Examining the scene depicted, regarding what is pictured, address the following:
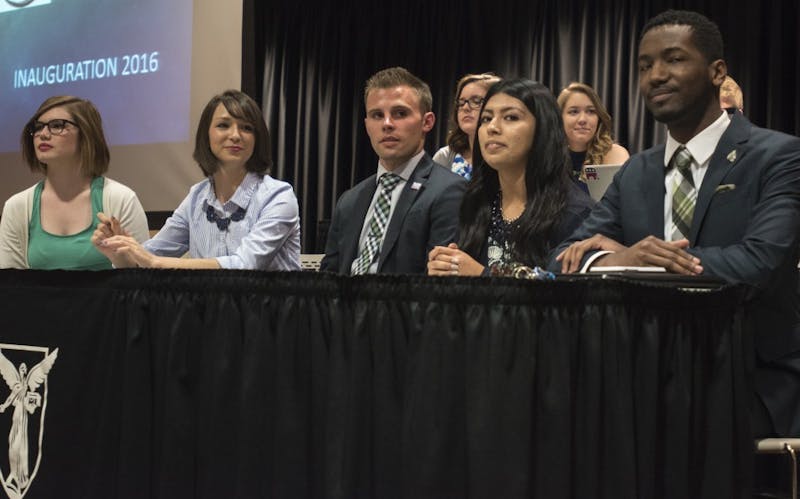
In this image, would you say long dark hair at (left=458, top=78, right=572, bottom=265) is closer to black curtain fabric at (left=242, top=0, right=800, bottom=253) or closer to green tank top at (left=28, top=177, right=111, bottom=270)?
green tank top at (left=28, top=177, right=111, bottom=270)

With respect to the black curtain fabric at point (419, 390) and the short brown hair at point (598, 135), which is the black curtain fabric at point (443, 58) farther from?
the black curtain fabric at point (419, 390)

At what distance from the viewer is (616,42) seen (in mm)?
5859

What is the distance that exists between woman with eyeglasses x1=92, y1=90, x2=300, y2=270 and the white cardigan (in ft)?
0.43

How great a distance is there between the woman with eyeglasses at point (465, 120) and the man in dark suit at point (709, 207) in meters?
1.48

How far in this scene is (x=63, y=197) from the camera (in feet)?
11.1

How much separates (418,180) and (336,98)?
4404 mm

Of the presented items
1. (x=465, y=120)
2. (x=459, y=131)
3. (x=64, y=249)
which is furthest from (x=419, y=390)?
(x=459, y=131)

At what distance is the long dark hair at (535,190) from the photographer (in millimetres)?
2568

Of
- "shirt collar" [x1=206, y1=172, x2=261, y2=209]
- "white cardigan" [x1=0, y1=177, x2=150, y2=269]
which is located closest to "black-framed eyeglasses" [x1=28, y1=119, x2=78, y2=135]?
"white cardigan" [x1=0, y1=177, x2=150, y2=269]

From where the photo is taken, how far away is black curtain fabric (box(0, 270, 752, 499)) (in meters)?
1.48

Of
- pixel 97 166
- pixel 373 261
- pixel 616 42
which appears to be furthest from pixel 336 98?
pixel 373 261

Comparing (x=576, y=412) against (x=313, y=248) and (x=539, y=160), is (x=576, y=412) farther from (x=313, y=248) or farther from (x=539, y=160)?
(x=313, y=248)

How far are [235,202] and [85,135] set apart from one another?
2.12 feet

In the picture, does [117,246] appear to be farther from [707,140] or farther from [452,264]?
[707,140]
